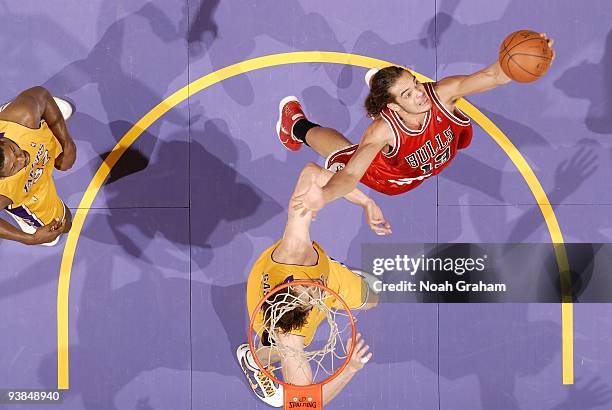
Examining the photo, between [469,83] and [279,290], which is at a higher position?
[469,83]

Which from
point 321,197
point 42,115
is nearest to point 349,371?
point 321,197

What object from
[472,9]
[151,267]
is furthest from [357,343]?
[472,9]

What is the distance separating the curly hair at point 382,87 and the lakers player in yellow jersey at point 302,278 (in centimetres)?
76

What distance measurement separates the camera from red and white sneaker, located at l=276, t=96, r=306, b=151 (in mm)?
6453

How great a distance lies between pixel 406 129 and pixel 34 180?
11.0ft

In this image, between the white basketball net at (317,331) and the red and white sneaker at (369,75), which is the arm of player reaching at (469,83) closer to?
the red and white sneaker at (369,75)

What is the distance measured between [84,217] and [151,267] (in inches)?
34.3

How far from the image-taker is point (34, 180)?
581 centimetres

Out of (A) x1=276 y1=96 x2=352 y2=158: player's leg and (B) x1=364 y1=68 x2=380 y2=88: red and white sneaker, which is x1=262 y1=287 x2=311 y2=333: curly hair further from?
(B) x1=364 y1=68 x2=380 y2=88: red and white sneaker

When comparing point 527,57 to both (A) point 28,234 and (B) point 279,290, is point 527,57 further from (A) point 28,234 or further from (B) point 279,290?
(A) point 28,234

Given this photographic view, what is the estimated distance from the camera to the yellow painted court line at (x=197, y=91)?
6.52 m

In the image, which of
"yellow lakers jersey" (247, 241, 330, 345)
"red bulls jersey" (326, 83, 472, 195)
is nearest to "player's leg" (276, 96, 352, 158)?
"red bulls jersey" (326, 83, 472, 195)

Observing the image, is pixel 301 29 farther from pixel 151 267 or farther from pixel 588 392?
pixel 588 392

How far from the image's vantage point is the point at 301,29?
21.7 ft
